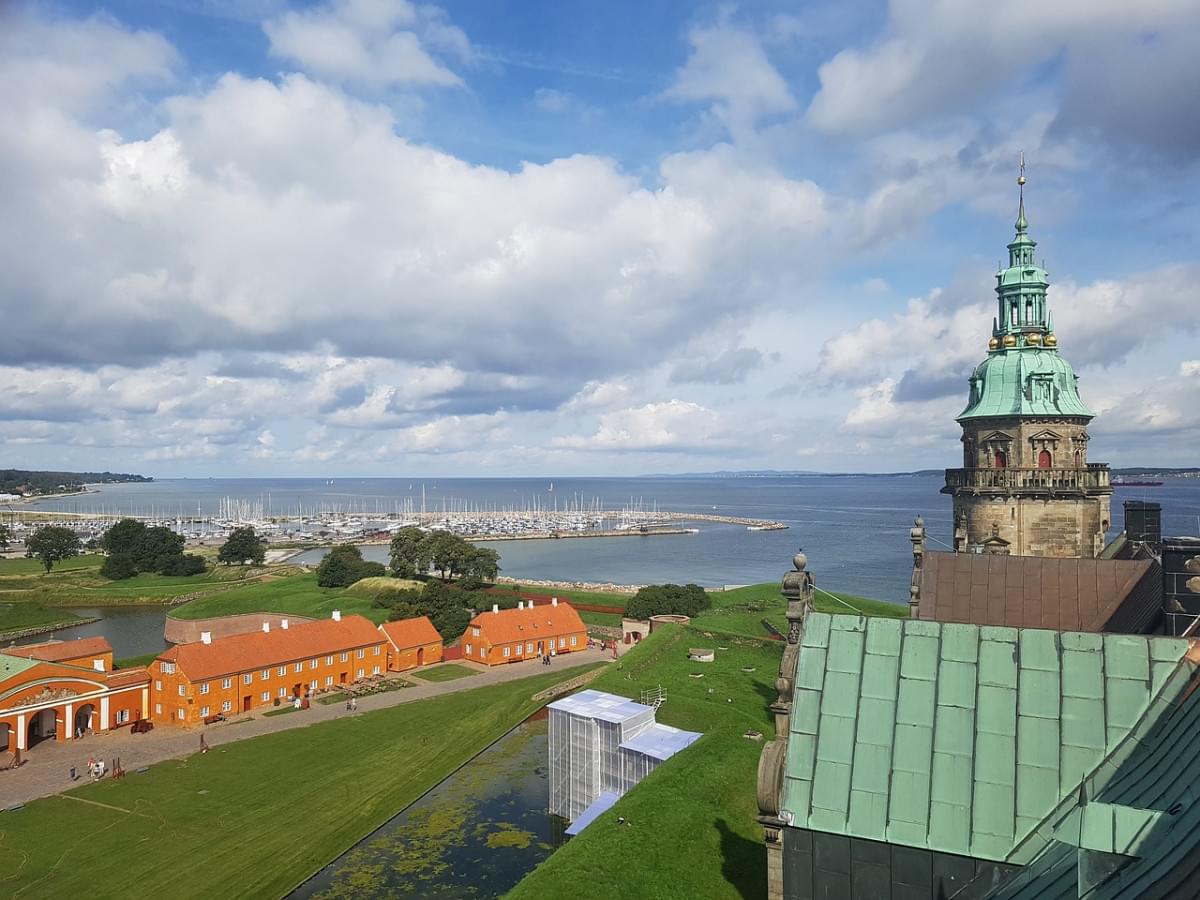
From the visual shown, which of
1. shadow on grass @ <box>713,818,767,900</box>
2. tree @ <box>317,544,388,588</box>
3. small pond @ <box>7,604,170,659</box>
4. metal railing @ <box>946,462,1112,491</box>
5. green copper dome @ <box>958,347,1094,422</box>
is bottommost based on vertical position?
small pond @ <box>7,604,170,659</box>

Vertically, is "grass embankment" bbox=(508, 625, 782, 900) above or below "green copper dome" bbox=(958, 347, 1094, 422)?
below

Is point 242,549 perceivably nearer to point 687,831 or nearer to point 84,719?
point 84,719

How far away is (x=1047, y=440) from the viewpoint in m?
31.9

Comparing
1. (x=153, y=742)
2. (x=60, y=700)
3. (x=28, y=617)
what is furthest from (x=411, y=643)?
(x=28, y=617)

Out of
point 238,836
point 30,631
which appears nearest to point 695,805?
point 238,836

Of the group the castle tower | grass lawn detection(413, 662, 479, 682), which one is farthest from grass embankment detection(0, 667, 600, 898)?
the castle tower

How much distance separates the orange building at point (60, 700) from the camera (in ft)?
139

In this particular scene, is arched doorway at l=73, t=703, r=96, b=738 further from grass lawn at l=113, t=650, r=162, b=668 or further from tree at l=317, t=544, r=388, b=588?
tree at l=317, t=544, r=388, b=588

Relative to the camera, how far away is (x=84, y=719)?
46656 millimetres

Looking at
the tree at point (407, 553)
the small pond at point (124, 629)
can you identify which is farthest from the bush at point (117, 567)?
the tree at point (407, 553)

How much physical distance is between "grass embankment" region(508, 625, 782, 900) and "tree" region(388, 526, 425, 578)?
51.8 meters

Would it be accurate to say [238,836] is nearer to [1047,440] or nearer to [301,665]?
[301,665]

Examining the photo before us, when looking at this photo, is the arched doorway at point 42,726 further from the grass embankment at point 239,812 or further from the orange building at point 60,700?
the grass embankment at point 239,812

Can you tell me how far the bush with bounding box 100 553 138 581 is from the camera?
10838 centimetres
